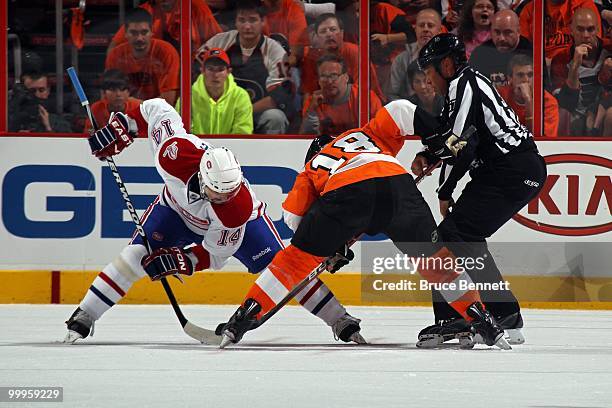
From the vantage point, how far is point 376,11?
7.46m

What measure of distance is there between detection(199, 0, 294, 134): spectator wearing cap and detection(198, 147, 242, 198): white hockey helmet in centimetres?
204

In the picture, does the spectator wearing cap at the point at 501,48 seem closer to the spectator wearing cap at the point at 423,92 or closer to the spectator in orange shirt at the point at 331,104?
the spectator wearing cap at the point at 423,92

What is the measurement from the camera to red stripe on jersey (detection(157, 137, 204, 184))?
5.69m

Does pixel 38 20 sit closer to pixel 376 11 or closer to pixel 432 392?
pixel 376 11

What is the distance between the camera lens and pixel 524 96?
24.6 feet

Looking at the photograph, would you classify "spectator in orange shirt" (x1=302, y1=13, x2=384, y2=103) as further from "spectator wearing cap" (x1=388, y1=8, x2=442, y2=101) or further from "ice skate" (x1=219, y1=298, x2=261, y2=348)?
"ice skate" (x1=219, y1=298, x2=261, y2=348)

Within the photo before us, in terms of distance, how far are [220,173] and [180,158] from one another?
0.36 meters

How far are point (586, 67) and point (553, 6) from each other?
37 cm

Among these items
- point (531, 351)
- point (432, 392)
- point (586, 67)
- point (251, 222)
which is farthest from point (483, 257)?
point (586, 67)

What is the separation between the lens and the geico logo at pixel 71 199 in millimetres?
7387

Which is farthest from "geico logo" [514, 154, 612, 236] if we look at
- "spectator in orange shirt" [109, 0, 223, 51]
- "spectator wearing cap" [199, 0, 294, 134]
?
"spectator in orange shirt" [109, 0, 223, 51]

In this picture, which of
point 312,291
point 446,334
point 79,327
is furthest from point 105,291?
point 446,334

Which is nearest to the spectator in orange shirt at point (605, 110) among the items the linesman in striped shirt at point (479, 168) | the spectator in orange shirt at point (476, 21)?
the spectator in orange shirt at point (476, 21)

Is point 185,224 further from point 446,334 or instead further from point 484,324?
point 484,324
